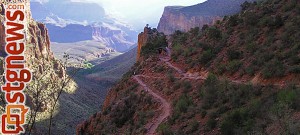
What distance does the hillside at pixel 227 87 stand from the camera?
1436cm

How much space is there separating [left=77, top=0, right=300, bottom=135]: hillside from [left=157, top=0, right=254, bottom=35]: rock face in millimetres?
77305

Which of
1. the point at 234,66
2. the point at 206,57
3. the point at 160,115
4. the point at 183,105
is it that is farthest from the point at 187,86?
the point at 206,57

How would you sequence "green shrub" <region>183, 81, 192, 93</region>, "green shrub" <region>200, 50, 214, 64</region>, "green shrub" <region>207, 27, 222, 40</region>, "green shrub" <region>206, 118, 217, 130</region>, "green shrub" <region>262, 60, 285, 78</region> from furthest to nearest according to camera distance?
1. "green shrub" <region>207, 27, 222, 40</region>
2. "green shrub" <region>200, 50, 214, 64</region>
3. "green shrub" <region>183, 81, 192, 93</region>
4. "green shrub" <region>262, 60, 285, 78</region>
5. "green shrub" <region>206, 118, 217, 130</region>

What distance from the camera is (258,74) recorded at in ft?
62.3

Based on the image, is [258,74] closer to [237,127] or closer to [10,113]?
[237,127]

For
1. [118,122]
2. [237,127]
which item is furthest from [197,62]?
[237,127]

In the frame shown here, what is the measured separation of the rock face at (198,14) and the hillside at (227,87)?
254 ft

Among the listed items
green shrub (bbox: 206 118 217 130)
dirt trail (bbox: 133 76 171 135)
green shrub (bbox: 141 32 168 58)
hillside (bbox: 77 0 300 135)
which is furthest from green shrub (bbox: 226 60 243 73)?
green shrub (bbox: 141 32 168 58)

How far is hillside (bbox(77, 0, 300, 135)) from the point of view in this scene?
14.4 metres

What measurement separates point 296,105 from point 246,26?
16.3 metres

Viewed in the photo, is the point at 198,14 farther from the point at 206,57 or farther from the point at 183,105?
the point at 183,105

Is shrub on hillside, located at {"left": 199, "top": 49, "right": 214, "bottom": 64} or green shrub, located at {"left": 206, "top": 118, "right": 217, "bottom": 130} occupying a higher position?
shrub on hillside, located at {"left": 199, "top": 49, "right": 214, "bottom": 64}

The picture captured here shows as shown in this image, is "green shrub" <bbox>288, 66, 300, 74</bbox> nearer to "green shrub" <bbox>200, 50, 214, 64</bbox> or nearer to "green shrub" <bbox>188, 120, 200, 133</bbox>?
"green shrub" <bbox>188, 120, 200, 133</bbox>

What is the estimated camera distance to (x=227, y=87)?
61.8 ft
